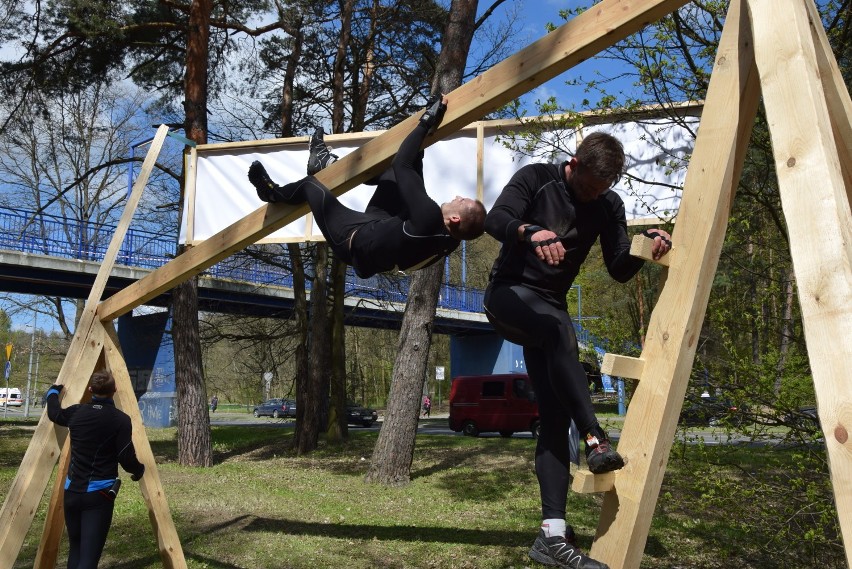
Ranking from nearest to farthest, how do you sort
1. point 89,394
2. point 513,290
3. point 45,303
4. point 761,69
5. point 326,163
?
point 761,69 < point 513,290 < point 326,163 < point 89,394 < point 45,303

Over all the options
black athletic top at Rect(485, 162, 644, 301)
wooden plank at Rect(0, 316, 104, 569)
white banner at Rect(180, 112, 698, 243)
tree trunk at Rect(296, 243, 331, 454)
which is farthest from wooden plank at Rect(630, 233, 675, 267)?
tree trunk at Rect(296, 243, 331, 454)

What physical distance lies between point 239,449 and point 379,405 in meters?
30.8

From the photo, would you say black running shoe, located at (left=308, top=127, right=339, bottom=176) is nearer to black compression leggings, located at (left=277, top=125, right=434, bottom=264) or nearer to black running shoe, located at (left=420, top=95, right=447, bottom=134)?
black compression leggings, located at (left=277, top=125, right=434, bottom=264)

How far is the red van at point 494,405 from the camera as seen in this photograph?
21.4 m

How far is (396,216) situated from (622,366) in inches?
61.4

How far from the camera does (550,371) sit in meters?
3.18

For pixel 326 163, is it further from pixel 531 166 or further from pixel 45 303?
pixel 45 303

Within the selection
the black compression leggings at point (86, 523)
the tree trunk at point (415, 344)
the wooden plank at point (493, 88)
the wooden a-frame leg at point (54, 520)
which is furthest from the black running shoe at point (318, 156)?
the tree trunk at point (415, 344)

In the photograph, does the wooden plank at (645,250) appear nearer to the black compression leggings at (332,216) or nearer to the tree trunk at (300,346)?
the black compression leggings at (332,216)

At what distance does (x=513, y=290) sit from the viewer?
3324mm

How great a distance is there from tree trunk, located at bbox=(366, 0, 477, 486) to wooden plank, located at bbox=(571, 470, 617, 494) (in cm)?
737

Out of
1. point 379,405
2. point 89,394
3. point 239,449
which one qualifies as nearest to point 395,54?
point 239,449

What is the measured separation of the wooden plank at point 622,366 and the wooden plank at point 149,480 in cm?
359

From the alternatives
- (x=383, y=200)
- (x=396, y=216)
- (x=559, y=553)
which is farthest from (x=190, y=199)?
(x=559, y=553)
